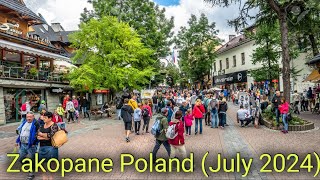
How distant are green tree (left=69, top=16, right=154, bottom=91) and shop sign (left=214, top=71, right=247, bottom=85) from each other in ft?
65.4

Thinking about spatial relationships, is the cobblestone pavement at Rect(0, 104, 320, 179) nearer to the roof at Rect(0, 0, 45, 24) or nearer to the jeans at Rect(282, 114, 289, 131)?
the jeans at Rect(282, 114, 289, 131)

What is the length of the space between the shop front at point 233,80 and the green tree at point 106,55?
20.0 metres

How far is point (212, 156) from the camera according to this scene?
340 inches

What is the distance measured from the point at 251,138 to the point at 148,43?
24560 millimetres

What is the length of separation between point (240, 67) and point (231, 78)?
2723 mm

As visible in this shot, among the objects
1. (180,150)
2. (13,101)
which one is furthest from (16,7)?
(180,150)

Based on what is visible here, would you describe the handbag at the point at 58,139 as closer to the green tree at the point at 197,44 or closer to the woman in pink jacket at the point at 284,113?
the woman in pink jacket at the point at 284,113

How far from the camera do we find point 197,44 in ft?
160

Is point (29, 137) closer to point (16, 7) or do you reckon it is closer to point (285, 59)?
point (285, 59)

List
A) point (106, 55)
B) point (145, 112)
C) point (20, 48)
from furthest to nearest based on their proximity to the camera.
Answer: point (106, 55) < point (20, 48) < point (145, 112)

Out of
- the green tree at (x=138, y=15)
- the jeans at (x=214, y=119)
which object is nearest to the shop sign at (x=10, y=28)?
the green tree at (x=138, y=15)

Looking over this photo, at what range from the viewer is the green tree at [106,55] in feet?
74.1

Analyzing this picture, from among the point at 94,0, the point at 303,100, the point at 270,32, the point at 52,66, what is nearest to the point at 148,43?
the point at 94,0

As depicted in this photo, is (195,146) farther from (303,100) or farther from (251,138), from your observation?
(303,100)
